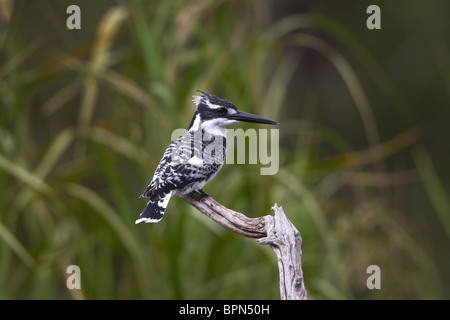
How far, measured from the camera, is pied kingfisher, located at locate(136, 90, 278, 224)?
2.44 metres

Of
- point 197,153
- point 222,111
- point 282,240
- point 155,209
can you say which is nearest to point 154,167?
point 197,153

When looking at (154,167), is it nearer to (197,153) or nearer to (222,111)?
(197,153)

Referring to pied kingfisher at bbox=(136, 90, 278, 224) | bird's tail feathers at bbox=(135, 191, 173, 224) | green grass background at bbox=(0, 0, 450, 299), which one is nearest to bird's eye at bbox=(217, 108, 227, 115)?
pied kingfisher at bbox=(136, 90, 278, 224)

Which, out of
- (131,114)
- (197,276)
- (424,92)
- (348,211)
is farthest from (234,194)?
(424,92)

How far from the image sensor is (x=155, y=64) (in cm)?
369

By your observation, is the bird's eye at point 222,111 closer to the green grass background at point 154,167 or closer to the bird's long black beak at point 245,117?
the bird's long black beak at point 245,117

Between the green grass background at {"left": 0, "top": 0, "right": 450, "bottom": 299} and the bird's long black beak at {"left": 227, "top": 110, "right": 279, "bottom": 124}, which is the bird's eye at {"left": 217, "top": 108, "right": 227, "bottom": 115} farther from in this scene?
the green grass background at {"left": 0, "top": 0, "right": 450, "bottom": 299}

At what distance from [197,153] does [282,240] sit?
625 mm

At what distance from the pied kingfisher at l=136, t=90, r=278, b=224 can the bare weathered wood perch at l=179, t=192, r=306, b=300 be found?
10.6 inches

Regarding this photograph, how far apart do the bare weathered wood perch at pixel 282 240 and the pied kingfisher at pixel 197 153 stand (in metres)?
0.27

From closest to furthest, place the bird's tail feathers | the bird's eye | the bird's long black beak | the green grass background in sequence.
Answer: the bird's tail feathers < the bird's long black beak < the bird's eye < the green grass background

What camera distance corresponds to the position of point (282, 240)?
7.52 feet

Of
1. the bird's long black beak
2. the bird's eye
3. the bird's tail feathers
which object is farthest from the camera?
the bird's eye
